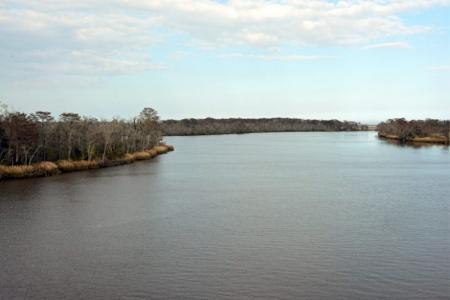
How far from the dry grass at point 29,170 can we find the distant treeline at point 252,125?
347 feet

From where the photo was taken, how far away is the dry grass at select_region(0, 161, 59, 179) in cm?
3122

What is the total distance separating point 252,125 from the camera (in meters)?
176

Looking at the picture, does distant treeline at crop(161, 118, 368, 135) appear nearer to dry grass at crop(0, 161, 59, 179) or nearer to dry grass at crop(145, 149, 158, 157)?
dry grass at crop(145, 149, 158, 157)

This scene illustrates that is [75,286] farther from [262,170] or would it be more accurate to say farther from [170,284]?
[262,170]

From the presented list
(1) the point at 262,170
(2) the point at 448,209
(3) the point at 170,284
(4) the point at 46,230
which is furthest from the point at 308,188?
(3) the point at 170,284

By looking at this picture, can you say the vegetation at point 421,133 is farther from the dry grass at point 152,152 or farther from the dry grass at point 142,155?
the dry grass at point 142,155

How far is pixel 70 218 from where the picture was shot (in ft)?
59.5

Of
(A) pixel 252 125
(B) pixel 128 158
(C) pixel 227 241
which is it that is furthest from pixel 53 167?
(A) pixel 252 125

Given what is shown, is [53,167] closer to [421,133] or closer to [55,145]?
[55,145]

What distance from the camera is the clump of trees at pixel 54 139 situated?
32.6m

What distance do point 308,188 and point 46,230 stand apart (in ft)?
47.9

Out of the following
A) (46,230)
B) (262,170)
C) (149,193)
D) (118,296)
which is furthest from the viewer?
(262,170)

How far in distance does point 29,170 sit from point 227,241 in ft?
74.7

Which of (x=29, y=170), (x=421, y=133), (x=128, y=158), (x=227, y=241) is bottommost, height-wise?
(x=227, y=241)
